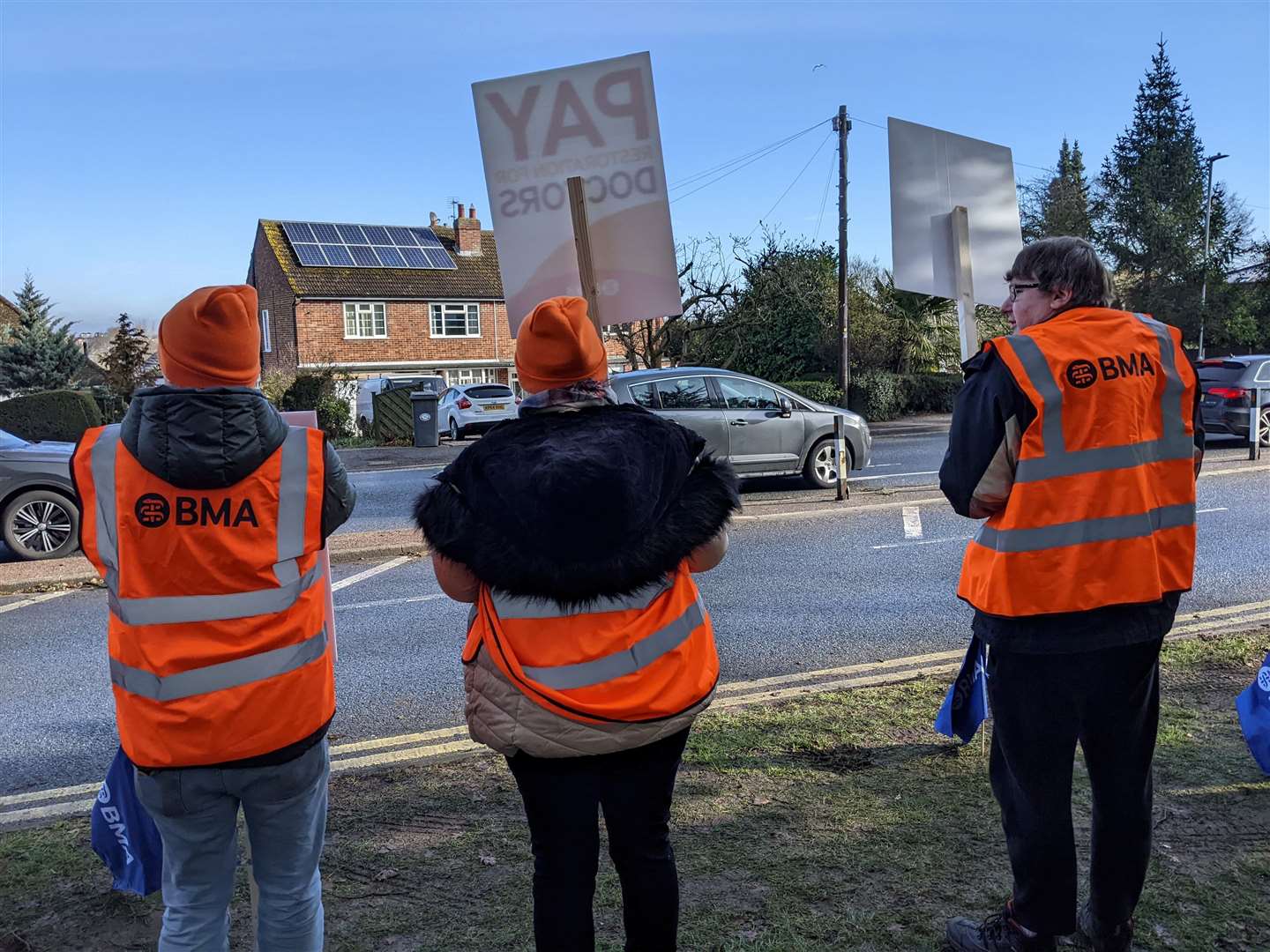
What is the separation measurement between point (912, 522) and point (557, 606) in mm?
9294

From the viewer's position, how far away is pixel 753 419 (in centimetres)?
1338

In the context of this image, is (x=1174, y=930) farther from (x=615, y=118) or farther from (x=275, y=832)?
(x=615, y=118)

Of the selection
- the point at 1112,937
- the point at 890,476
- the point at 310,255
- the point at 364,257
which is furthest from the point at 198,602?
the point at 364,257

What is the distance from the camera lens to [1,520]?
9625 mm

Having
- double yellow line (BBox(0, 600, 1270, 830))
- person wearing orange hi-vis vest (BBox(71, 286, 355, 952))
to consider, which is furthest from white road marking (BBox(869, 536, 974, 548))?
person wearing orange hi-vis vest (BBox(71, 286, 355, 952))

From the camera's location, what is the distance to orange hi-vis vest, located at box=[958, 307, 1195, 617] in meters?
2.51

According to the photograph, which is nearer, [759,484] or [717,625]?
[717,625]

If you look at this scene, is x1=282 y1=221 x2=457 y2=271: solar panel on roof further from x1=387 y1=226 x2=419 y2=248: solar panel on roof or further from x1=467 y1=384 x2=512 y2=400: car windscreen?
x1=467 y1=384 x2=512 y2=400: car windscreen

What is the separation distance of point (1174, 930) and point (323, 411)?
80.5 ft

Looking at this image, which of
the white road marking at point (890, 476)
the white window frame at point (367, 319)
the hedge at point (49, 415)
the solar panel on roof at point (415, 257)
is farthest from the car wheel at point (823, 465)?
the solar panel on roof at point (415, 257)

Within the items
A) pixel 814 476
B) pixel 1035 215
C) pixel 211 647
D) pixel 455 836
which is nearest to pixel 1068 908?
pixel 455 836

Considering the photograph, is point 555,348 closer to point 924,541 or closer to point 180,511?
point 180,511

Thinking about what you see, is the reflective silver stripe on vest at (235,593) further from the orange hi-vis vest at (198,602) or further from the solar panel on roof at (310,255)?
the solar panel on roof at (310,255)

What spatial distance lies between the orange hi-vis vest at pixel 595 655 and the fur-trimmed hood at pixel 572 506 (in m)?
0.04
